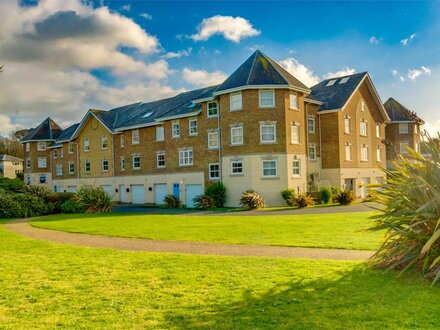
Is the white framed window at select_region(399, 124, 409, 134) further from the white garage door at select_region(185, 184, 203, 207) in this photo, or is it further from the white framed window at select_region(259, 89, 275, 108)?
the white garage door at select_region(185, 184, 203, 207)

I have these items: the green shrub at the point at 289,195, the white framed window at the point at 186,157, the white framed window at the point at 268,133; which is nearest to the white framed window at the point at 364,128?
the white framed window at the point at 268,133

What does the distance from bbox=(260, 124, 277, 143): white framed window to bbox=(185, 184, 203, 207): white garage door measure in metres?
7.42

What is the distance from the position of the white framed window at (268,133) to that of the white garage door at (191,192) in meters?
7.42

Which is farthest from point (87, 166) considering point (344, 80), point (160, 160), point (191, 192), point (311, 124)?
point (344, 80)

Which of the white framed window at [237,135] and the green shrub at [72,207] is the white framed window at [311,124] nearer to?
the white framed window at [237,135]

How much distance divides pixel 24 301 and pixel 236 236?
818 cm

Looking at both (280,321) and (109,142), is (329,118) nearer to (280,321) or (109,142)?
(109,142)

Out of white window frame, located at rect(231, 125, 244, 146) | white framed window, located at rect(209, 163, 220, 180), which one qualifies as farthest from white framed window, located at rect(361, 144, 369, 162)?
white framed window, located at rect(209, 163, 220, 180)

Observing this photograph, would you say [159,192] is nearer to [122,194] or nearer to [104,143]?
[122,194]

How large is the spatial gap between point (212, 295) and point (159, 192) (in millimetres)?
33845

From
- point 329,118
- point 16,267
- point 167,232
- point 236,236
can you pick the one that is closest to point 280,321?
point 16,267

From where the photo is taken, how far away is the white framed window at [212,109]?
34.6 metres

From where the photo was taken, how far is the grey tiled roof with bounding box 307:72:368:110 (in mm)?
37756

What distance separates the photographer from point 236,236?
46.3ft
